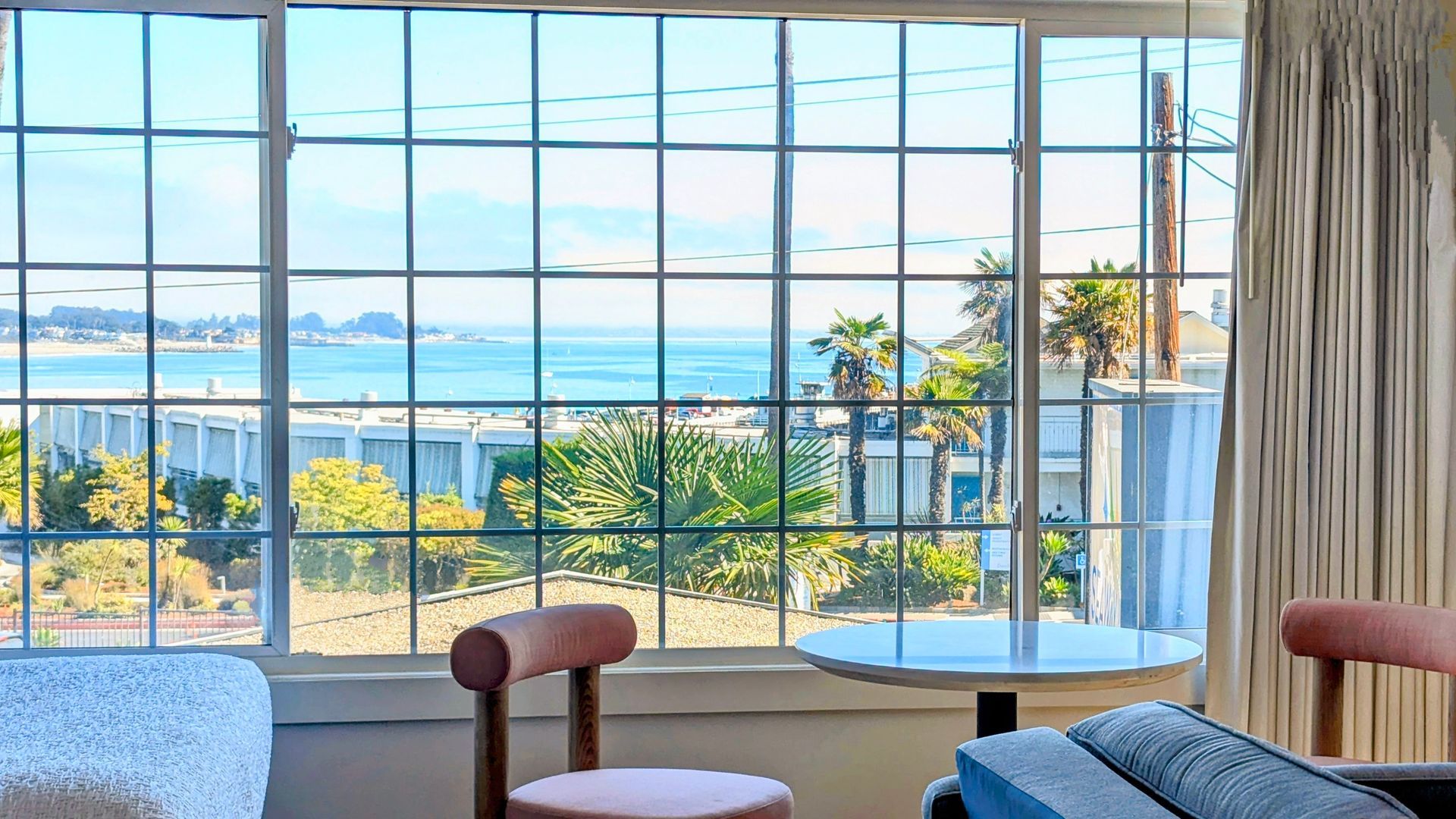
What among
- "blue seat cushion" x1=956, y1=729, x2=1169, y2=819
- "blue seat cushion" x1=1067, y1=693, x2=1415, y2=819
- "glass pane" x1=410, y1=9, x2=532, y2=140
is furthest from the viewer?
"glass pane" x1=410, y1=9, x2=532, y2=140

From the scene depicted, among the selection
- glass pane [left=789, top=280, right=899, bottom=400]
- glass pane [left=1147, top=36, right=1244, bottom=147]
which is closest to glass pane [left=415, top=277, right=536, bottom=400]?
glass pane [left=789, top=280, right=899, bottom=400]

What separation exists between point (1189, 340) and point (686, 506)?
4.65 feet

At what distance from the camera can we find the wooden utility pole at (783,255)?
304 centimetres

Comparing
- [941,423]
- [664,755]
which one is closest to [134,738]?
[664,755]

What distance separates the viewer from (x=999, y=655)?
231 centimetres

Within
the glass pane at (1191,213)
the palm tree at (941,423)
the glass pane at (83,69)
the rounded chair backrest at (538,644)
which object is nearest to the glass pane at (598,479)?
the rounded chair backrest at (538,644)

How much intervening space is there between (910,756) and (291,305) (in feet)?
6.49

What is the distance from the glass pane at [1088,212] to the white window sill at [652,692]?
1.12 m

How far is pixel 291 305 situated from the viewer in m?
2.91

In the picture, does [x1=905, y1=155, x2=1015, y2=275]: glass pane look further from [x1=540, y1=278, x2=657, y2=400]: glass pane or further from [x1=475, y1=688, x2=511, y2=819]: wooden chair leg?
[x1=475, y1=688, x2=511, y2=819]: wooden chair leg

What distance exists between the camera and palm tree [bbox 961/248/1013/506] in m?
3.09

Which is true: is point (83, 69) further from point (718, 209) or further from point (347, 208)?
point (718, 209)

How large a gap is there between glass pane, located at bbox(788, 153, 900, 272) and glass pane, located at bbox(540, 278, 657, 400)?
0.43 meters

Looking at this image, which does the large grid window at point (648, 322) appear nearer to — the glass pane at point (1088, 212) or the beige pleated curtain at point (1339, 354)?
the glass pane at point (1088, 212)
